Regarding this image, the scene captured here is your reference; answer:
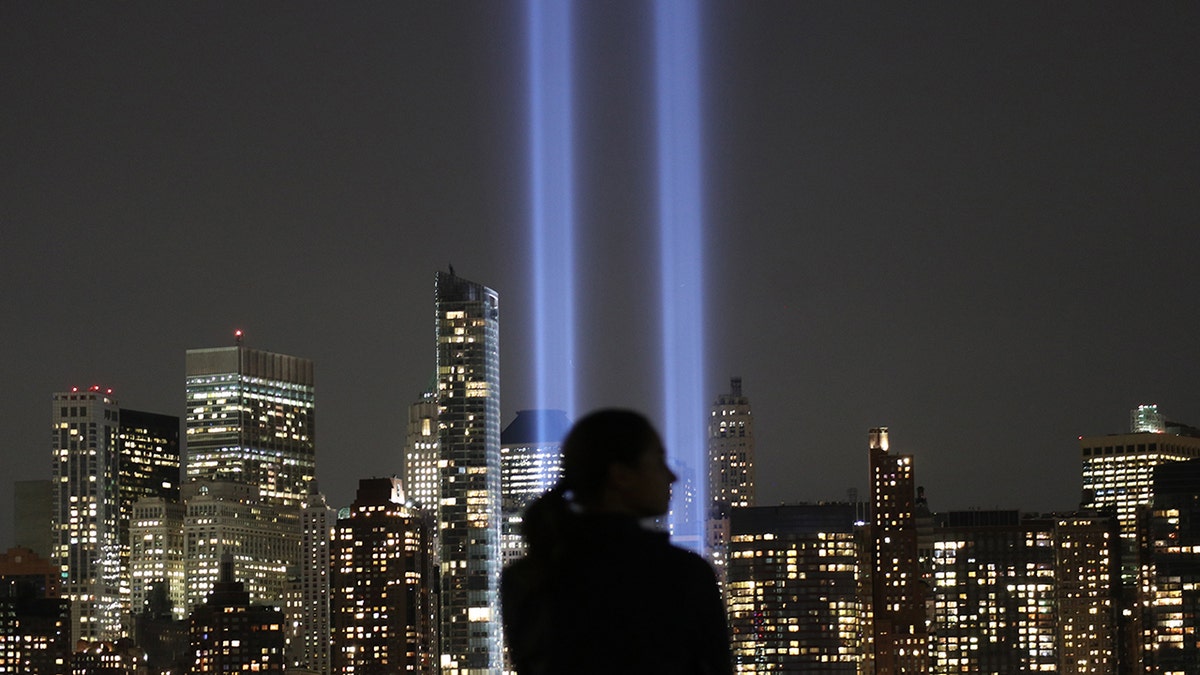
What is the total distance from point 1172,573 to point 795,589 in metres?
24.2

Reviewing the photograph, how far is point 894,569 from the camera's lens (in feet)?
463

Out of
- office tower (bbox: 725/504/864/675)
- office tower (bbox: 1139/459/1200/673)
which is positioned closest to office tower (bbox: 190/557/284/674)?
office tower (bbox: 725/504/864/675)

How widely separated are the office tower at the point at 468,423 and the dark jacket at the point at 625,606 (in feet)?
495

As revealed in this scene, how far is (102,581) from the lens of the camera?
166 meters

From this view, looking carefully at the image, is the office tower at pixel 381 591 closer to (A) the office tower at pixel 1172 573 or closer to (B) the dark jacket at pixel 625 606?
(A) the office tower at pixel 1172 573

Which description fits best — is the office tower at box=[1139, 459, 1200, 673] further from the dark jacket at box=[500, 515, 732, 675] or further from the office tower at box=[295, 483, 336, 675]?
the dark jacket at box=[500, 515, 732, 675]

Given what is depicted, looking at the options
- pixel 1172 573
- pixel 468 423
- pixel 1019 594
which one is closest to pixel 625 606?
pixel 1019 594

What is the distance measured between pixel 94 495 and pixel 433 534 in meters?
28.9

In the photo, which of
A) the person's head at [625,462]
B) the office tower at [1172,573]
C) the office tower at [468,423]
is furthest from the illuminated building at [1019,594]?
the person's head at [625,462]

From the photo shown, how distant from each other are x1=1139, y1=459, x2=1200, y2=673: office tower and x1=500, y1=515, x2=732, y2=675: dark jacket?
144 metres

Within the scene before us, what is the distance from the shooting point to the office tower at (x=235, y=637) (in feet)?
434

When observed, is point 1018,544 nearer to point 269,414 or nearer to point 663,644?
point 269,414

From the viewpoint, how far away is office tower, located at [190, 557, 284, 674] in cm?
13225

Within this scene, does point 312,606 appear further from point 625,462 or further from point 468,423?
point 625,462
